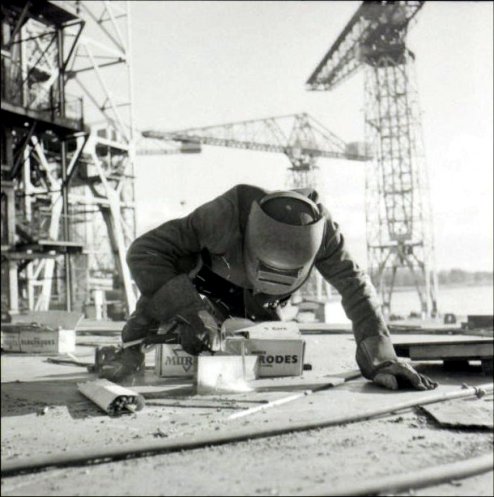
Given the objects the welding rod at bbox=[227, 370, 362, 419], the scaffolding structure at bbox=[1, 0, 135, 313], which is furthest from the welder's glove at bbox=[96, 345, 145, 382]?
the scaffolding structure at bbox=[1, 0, 135, 313]

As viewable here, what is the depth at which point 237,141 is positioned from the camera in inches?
2079

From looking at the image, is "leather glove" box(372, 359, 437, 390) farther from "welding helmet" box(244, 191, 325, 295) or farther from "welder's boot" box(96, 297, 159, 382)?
"welder's boot" box(96, 297, 159, 382)

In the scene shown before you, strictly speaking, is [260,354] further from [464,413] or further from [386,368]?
[464,413]

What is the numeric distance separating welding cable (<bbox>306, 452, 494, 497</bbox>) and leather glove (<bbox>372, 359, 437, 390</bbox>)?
1.76m

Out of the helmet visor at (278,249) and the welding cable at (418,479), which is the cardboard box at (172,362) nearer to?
the helmet visor at (278,249)

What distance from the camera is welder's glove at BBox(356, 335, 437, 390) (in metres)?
3.77

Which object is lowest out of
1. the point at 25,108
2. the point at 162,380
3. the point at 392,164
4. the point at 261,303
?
the point at 162,380

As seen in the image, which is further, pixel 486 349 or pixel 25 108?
pixel 25 108

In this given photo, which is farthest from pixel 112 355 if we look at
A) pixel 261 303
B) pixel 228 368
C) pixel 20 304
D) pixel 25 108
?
pixel 20 304

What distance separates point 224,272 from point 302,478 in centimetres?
189

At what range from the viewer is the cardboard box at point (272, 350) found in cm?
465

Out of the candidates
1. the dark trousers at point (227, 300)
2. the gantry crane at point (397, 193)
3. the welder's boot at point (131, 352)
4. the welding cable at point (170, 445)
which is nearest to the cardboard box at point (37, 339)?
the welder's boot at point (131, 352)

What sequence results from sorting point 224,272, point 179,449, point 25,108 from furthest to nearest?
point 25,108
point 224,272
point 179,449

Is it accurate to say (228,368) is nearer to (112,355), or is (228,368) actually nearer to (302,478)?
(112,355)
